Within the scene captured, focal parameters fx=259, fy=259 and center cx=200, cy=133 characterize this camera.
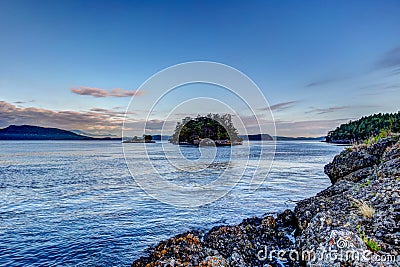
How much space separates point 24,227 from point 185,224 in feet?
26.9

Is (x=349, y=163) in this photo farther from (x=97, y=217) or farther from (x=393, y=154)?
(x=97, y=217)

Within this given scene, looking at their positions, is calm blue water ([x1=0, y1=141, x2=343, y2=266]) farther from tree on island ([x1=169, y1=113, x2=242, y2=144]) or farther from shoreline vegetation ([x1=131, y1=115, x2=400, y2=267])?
tree on island ([x1=169, y1=113, x2=242, y2=144])

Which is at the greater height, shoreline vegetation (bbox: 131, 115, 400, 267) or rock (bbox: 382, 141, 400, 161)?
rock (bbox: 382, 141, 400, 161)

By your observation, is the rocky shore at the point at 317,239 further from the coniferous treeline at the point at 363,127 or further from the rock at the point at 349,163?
the coniferous treeline at the point at 363,127

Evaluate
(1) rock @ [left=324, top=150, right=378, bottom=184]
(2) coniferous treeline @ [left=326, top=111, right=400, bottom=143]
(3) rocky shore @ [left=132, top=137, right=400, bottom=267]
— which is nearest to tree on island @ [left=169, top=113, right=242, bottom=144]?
(2) coniferous treeline @ [left=326, top=111, right=400, bottom=143]

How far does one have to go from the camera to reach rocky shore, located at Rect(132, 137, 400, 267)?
654cm

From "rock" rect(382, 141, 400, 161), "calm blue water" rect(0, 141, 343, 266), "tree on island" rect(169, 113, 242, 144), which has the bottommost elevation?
"calm blue water" rect(0, 141, 343, 266)

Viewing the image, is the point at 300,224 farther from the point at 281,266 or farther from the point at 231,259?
the point at 231,259

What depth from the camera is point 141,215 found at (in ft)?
50.8

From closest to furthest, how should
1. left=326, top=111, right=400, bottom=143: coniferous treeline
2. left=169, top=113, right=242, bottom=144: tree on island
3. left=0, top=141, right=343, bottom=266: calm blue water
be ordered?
left=0, top=141, right=343, bottom=266: calm blue water < left=326, top=111, right=400, bottom=143: coniferous treeline < left=169, top=113, right=242, bottom=144: tree on island

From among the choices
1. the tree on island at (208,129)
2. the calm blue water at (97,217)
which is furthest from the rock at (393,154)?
the tree on island at (208,129)

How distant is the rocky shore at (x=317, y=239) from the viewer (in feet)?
21.4

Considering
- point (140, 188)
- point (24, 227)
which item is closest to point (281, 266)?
point (24, 227)

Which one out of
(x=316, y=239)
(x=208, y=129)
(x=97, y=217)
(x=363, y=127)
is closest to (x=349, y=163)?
(x=316, y=239)
